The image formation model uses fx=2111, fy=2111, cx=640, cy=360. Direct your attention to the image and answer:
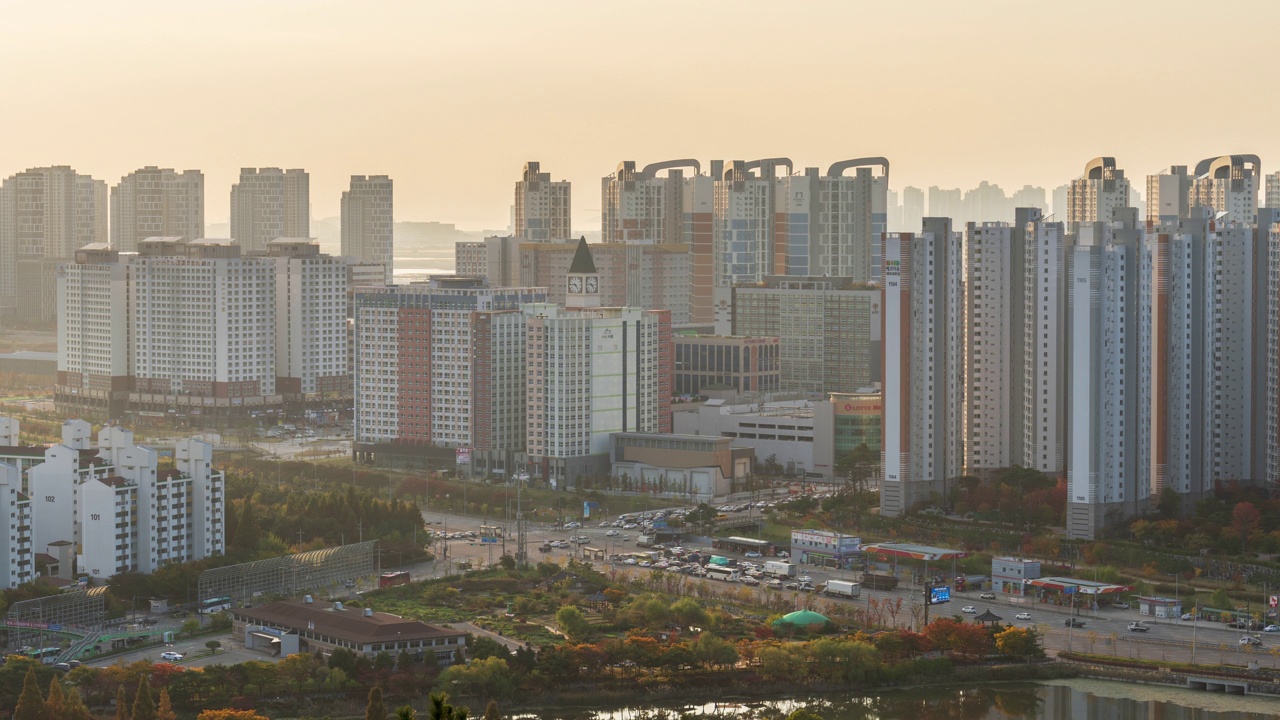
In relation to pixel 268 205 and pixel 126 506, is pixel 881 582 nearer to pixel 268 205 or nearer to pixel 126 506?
pixel 126 506

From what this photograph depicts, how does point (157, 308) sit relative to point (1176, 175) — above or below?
below

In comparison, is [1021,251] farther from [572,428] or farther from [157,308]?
[157,308]

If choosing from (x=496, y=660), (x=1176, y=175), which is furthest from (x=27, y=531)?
(x=1176, y=175)

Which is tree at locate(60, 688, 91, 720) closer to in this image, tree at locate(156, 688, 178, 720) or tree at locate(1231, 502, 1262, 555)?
tree at locate(156, 688, 178, 720)

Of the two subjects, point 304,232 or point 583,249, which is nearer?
point 583,249

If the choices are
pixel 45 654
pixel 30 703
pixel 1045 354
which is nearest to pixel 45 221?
pixel 1045 354

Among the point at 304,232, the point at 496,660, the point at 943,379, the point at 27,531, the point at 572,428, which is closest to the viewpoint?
the point at 496,660
